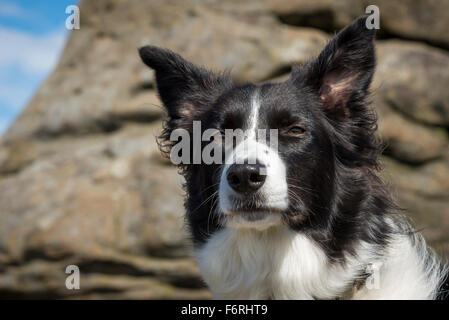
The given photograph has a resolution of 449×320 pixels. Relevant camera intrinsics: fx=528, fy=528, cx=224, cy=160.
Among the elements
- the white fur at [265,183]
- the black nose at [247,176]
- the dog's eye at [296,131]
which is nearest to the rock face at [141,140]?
the dog's eye at [296,131]

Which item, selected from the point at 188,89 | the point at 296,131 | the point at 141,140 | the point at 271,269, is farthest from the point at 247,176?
the point at 141,140

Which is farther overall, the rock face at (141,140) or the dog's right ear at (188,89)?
the rock face at (141,140)

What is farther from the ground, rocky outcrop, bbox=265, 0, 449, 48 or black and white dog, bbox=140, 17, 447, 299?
rocky outcrop, bbox=265, 0, 449, 48

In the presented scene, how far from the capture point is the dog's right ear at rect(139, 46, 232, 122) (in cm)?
453

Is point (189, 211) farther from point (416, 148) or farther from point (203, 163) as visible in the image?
point (416, 148)

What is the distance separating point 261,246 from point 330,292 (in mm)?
565

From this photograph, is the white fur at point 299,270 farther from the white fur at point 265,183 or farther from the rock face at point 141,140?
the rock face at point 141,140

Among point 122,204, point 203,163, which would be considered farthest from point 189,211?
point 122,204

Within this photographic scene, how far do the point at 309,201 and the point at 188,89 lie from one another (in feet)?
5.11

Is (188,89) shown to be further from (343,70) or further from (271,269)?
(271,269)

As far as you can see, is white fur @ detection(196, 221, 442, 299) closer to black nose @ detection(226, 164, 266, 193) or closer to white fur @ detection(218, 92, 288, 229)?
white fur @ detection(218, 92, 288, 229)

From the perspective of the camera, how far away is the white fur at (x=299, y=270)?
361 centimetres

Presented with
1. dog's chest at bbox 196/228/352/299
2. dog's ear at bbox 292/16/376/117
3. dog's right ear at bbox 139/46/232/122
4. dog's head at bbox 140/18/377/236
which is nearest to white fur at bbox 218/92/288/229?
dog's head at bbox 140/18/377/236

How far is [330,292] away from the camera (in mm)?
3590
